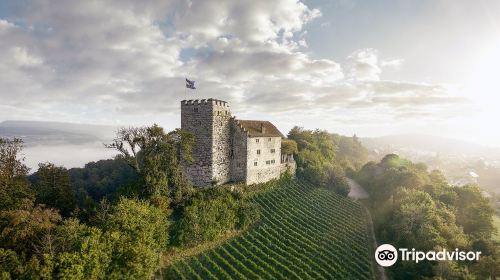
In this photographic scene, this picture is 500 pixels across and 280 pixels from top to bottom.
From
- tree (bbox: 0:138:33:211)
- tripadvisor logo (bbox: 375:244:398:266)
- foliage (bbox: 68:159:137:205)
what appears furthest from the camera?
foliage (bbox: 68:159:137:205)

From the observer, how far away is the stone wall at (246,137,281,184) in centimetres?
5316

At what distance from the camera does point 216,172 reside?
50375 mm

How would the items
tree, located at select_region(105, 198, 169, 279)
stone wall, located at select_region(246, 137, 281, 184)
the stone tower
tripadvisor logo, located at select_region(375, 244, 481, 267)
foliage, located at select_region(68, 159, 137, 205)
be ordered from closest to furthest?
tree, located at select_region(105, 198, 169, 279)
tripadvisor logo, located at select_region(375, 244, 481, 267)
the stone tower
stone wall, located at select_region(246, 137, 281, 184)
foliage, located at select_region(68, 159, 137, 205)

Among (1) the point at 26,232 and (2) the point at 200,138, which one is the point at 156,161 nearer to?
(2) the point at 200,138

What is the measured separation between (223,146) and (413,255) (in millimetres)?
32500

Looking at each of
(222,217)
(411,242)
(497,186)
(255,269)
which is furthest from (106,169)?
(497,186)

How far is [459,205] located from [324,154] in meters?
34.8

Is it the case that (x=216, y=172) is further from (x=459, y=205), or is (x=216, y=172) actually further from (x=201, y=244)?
(x=459, y=205)

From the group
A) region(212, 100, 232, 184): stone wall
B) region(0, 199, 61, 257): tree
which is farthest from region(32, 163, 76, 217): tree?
region(212, 100, 232, 184): stone wall

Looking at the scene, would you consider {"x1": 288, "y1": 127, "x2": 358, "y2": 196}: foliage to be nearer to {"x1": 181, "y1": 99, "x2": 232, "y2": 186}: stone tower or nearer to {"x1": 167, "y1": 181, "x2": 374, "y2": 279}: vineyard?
{"x1": 167, "y1": 181, "x2": 374, "y2": 279}: vineyard

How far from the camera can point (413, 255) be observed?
44094 mm

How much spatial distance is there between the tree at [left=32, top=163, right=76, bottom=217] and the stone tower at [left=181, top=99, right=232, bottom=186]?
1726 centimetres

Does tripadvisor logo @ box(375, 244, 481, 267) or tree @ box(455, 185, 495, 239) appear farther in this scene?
tree @ box(455, 185, 495, 239)

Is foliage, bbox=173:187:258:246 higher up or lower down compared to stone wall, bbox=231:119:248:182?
lower down
